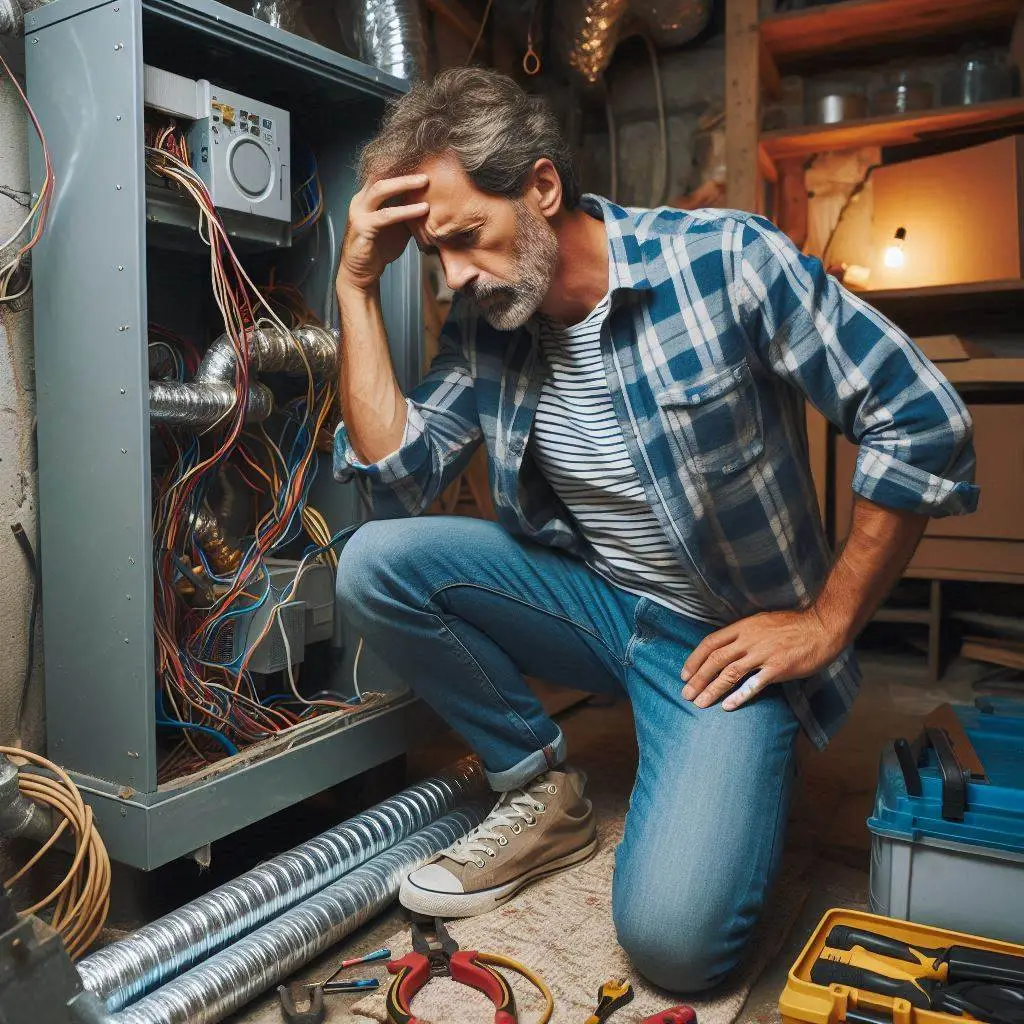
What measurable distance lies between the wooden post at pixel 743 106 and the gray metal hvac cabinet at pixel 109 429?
1.49m

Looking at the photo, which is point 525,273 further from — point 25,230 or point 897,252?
point 897,252

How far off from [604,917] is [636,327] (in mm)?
824

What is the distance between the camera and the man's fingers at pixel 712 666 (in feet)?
4.25

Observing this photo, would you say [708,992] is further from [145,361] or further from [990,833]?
[145,361]

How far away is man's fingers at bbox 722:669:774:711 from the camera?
1.27 meters

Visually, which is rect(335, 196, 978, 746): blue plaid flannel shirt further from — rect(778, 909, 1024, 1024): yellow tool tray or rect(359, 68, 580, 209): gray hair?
rect(778, 909, 1024, 1024): yellow tool tray

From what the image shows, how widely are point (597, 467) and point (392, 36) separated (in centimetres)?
102

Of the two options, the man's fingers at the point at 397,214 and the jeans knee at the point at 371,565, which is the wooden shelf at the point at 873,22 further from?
the jeans knee at the point at 371,565

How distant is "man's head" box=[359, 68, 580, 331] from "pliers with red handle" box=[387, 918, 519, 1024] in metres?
0.83

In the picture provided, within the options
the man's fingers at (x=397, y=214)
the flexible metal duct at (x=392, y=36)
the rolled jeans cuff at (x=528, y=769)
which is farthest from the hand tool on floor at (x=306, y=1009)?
the flexible metal duct at (x=392, y=36)

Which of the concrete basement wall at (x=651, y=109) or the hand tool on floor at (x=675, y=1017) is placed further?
the concrete basement wall at (x=651, y=109)

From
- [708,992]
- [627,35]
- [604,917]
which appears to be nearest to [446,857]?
[604,917]

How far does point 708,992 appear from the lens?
120cm

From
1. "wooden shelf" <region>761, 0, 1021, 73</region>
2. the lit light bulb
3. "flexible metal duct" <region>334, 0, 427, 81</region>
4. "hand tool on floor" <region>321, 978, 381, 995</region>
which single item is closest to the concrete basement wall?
"wooden shelf" <region>761, 0, 1021, 73</region>
